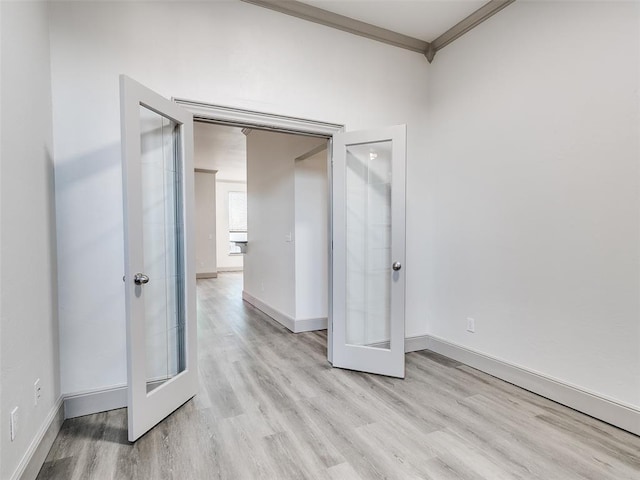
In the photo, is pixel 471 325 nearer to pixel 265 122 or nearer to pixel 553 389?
pixel 553 389

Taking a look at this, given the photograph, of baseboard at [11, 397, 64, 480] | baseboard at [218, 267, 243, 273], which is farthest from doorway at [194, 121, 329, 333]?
baseboard at [218, 267, 243, 273]

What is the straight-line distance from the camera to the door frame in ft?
8.45

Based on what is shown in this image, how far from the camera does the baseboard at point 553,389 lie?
2.08 m

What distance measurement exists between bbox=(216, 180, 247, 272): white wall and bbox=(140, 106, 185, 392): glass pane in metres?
8.34

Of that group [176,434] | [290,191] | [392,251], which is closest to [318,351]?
[392,251]

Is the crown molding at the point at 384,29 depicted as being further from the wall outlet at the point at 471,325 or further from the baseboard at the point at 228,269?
the baseboard at the point at 228,269

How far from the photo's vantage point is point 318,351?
11.7 ft

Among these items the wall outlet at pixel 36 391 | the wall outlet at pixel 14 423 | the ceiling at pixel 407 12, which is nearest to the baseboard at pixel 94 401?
the wall outlet at pixel 36 391

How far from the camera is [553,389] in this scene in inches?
96.7

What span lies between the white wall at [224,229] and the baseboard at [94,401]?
8347mm

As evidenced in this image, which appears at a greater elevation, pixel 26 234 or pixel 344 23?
pixel 344 23

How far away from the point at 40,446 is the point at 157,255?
3.82ft

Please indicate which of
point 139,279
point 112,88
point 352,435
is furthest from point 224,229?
point 352,435

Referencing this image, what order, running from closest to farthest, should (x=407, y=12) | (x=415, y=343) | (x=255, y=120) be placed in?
(x=255, y=120) < (x=407, y=12) < (x=415, y=343)
